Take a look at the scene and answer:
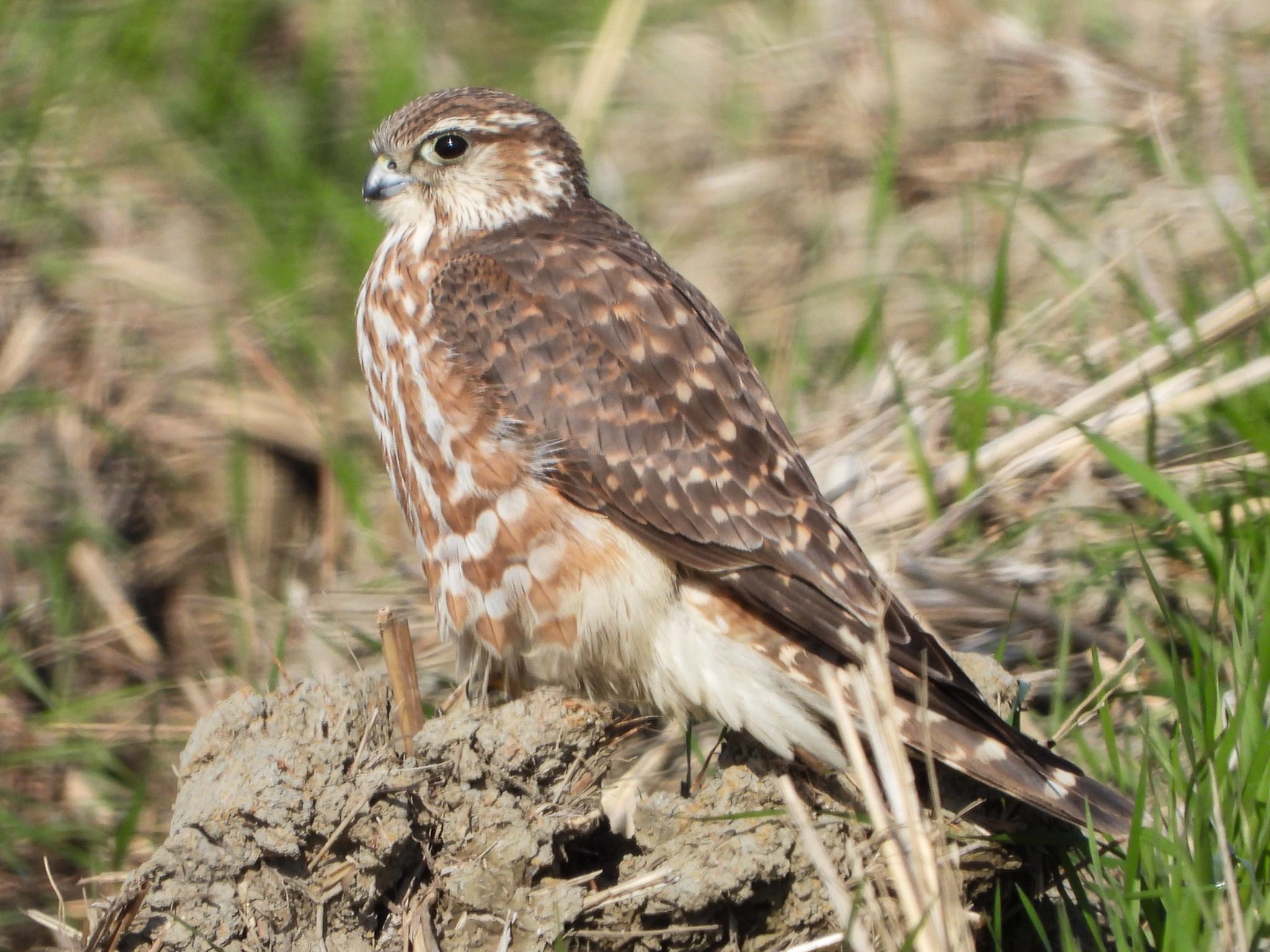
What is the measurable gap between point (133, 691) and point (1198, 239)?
3.74 metres

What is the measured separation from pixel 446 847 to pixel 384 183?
1859 mm

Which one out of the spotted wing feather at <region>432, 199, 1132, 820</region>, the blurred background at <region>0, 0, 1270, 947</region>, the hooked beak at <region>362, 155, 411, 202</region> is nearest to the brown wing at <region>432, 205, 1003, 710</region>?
the spotted wing feather at <region>432, 199, 1132, 820</region>

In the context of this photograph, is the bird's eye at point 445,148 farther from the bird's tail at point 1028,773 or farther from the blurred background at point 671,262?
the bird's tail at point 1028,773

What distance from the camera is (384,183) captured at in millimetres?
4055

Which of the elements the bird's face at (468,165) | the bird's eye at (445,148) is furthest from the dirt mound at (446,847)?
the bird's eye at (445,148)

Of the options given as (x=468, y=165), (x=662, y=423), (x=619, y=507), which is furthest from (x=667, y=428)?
(x=468, y=165)

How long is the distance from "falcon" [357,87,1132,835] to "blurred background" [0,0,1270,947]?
819mm

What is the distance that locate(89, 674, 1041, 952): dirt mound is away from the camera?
276 centimetres

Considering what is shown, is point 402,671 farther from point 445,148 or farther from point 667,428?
point 445,148

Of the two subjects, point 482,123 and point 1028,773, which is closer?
point 1028,773

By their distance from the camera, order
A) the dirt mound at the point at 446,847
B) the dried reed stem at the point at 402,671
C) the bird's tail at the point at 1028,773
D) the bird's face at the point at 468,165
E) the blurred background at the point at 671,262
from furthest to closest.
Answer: the blurred background at the point at 671,262
the bird's face at the point at 468,165
the dried reed stem at the point at 402,671
the bird's tail at the point at 1028,773
the dirt mound at the point at 446,847

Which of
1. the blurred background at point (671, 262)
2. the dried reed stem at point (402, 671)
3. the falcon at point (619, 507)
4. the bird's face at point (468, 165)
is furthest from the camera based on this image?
the blurred background at point (671, 262)

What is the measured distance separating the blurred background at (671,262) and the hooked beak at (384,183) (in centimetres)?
116

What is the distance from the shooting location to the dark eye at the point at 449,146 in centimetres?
405
